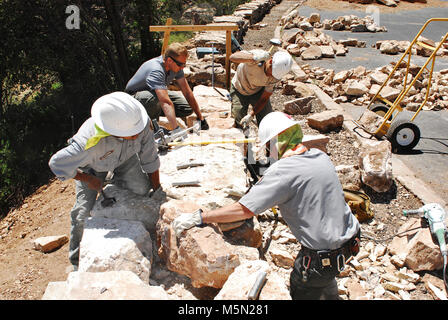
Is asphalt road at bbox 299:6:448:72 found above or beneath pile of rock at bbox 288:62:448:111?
above

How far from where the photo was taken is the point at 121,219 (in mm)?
3227

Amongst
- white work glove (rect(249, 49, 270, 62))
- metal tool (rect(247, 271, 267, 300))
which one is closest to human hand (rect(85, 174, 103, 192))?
metal tool (rect(247, 271, 267, 300))

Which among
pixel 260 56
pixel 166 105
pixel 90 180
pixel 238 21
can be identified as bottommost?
pixel 90 180

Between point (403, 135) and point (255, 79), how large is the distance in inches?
108

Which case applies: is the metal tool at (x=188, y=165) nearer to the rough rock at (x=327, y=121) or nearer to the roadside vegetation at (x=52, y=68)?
the rough rock at (x=327, y=121)

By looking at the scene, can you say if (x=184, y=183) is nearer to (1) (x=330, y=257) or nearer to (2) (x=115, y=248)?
(2) (x=115, y=248)

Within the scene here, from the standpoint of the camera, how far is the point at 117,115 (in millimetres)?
2949

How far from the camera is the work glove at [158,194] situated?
3543 millimetres

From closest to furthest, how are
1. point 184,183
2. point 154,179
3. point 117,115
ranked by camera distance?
point 117,115, point 154,179, point 184,183

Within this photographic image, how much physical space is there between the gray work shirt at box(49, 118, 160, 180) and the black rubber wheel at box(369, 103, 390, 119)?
4.92m

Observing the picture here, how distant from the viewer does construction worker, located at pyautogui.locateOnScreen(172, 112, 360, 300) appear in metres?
2.45

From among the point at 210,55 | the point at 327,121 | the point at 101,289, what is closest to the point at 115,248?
the point at 101,289

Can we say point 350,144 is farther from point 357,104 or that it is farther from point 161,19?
point 161,19

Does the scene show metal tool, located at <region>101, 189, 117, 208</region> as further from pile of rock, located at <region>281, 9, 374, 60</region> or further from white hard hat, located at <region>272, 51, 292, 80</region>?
pile of rock, located at <region>281, 9, 374, 60</region>
